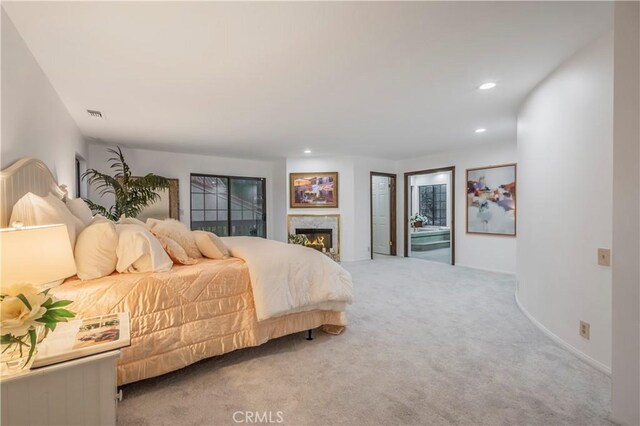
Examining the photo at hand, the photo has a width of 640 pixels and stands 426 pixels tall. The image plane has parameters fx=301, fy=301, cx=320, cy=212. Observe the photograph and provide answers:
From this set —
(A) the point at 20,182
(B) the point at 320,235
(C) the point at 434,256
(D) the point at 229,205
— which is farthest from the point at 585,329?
(D) the point at 229,205

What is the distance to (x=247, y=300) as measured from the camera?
2342mm

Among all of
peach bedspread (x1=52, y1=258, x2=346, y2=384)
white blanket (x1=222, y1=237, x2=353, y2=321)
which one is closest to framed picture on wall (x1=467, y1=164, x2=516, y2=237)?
white blanket (x1=222, y1=237, x2=353, y2=321)

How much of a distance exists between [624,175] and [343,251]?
5218 millimetres

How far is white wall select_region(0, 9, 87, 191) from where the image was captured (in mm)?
1810

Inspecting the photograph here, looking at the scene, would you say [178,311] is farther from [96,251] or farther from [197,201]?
[197,201]

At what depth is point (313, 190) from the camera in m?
6.73

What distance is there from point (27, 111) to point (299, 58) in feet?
6.55

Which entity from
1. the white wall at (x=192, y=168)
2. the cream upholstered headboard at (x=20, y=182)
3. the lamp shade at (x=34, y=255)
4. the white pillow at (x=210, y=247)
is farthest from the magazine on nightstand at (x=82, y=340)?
the white wall at (x=192, y=168)

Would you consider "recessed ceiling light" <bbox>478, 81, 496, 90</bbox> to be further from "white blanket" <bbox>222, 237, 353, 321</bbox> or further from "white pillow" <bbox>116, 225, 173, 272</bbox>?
"white pillow" <bbox>116, 225, 173, 272</bbox>

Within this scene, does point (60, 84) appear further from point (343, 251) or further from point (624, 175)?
point (343, 251)

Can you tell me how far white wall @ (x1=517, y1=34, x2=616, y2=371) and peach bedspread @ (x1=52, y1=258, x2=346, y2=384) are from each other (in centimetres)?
230

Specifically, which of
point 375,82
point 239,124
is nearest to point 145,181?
point 239,124

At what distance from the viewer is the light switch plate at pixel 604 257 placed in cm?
209

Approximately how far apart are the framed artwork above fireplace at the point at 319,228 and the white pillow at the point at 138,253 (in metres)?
4.55
